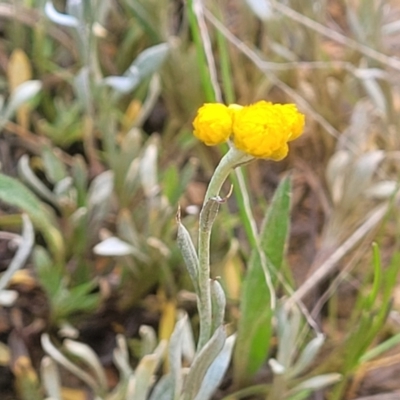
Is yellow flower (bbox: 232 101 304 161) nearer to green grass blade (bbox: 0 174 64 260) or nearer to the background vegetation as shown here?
the background vegetation

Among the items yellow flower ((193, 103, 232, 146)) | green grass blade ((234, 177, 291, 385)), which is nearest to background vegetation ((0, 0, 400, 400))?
green grass blade ((234, 177, 291, 385))

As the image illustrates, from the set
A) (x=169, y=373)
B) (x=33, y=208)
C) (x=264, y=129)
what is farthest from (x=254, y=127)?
(x=33, y=208)

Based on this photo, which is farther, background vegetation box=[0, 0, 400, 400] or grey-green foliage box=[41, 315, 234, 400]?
background vegetation box=[0, 0, 400, 400]

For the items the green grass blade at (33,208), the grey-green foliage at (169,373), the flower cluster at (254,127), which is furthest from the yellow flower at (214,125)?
the green grass blade at (33,208)

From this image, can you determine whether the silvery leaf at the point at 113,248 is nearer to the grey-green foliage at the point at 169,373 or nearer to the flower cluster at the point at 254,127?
the grey-green foliage at the point at 169,373

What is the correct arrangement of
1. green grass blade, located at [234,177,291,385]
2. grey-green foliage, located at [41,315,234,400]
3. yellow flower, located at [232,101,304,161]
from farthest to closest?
green grass blade, located at [234,177,291,385] < grey-green foliage, located at [41,315,234,400] < yellow flower, located at [232,101,304,161]

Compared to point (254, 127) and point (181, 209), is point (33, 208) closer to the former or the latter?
point (181, 209)
